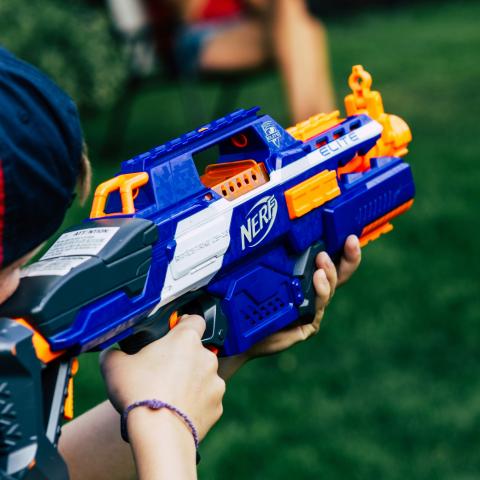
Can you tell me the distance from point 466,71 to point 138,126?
3007 mm

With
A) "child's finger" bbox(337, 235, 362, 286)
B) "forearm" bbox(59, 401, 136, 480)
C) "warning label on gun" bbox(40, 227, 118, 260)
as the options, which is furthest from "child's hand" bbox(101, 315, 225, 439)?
"child's finger" bbox(337, 235, 362, 286)

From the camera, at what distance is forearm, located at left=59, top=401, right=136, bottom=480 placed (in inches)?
61.7

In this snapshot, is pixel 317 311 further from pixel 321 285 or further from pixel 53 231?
pixel 53 231

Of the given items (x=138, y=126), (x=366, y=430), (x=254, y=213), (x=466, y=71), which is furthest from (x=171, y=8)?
(x=254, y=213)

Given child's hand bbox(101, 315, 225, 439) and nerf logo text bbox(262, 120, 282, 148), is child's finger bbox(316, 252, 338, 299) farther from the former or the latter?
child's hand bbox(101, 315, 225, 439)

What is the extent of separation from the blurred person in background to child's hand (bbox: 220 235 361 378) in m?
3.58

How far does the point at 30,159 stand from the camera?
109 centimetres

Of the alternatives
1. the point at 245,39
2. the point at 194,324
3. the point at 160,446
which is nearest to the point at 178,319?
the point at 194,324

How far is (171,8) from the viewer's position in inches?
230

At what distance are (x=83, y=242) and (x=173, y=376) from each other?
227 mm

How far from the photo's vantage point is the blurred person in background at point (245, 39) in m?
5.24

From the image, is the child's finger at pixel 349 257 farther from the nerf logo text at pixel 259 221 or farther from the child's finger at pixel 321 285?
the nerf logo text at pixel 259 221

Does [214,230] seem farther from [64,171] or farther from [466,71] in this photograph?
[466,71]

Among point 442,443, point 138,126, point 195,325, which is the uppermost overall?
point 195,325
